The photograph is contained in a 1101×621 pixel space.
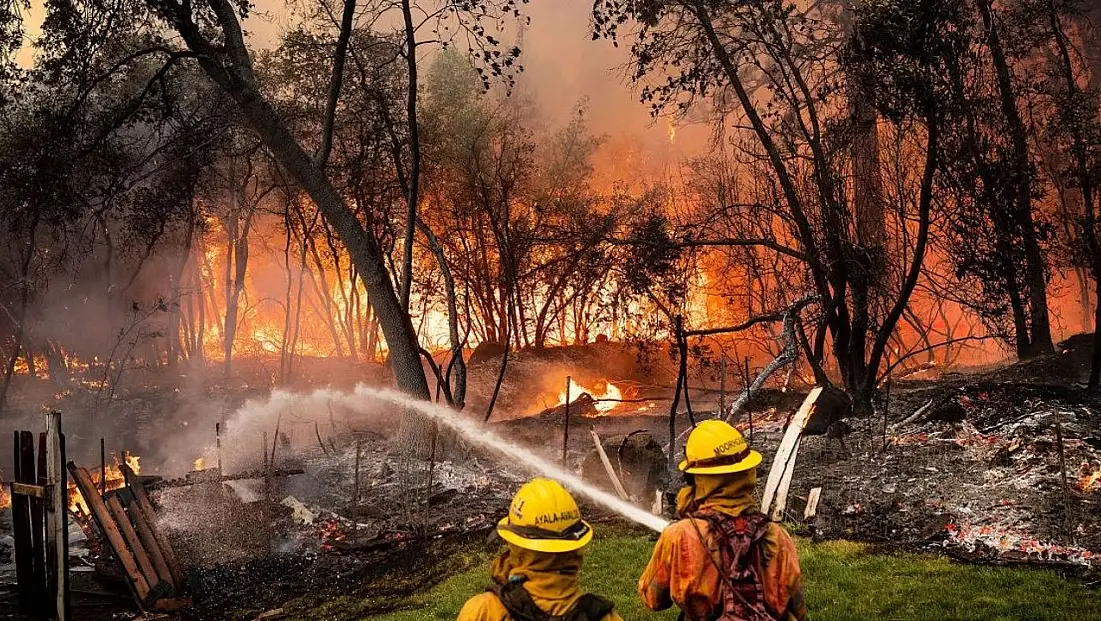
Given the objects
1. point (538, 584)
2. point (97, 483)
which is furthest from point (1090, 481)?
point (97, 483)

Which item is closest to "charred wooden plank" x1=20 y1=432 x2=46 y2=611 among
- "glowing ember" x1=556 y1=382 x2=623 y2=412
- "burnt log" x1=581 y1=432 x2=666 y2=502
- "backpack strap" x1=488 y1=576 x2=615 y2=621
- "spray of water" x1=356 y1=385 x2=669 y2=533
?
"spray of water" x1=356 y1=385 x2=669 y2=533

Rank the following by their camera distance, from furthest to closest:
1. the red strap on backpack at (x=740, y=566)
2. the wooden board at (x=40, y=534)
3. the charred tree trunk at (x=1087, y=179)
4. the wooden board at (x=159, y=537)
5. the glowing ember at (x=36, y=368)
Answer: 1. the glowing ember at (x=36, y=368)
2. the charred tree trunk at (x=1087, y=179)
3. the wooden board at (x=159, y=537)
4. the wooden board at (x=40, y=534)
5. the red strap on backpack at (x=740, y=566)

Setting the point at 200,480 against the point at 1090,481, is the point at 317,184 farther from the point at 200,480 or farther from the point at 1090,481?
the point at 1090,481

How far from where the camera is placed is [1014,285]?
14.6 m

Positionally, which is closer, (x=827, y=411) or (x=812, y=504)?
(x=812, y=504)

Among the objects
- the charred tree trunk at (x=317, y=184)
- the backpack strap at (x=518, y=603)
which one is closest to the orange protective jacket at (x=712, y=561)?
the backpack strap at (x=518, y=603)

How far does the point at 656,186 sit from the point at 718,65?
58.0ft

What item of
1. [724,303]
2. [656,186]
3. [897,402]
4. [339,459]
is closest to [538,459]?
[339,459]

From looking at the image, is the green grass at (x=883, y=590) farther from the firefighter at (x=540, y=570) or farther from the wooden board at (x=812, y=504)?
the firefighter at (x=540, y=570)

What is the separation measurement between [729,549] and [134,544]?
729cm

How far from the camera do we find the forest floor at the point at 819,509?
848 cm

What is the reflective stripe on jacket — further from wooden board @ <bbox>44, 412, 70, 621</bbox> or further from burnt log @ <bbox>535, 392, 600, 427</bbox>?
burnt log @ <bbox>535, 392, 600, 427</bbox>

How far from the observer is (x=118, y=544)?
8.56 metres

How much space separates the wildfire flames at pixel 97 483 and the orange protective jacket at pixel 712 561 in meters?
8.69
